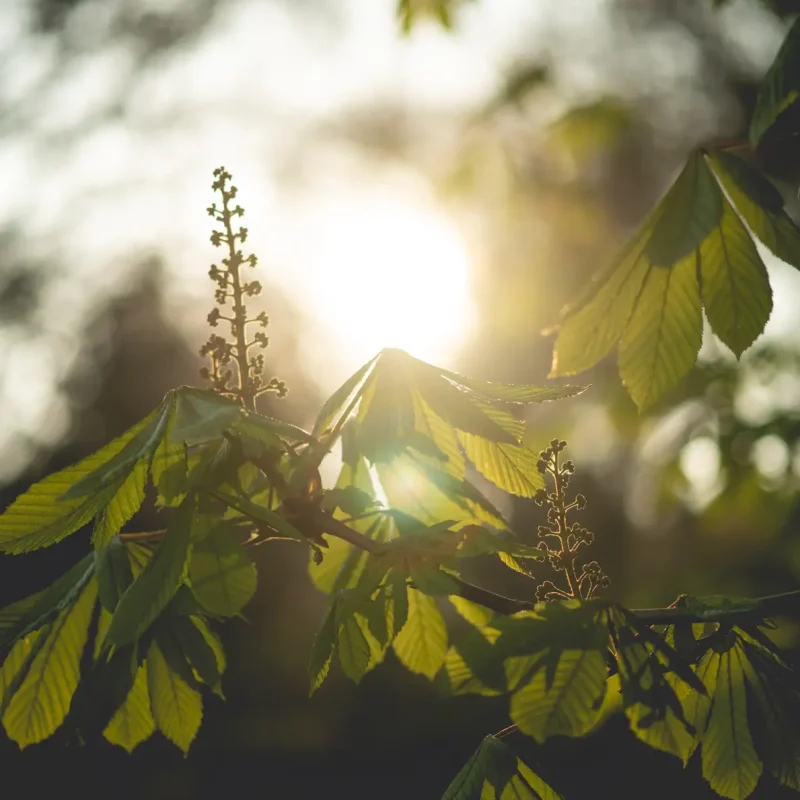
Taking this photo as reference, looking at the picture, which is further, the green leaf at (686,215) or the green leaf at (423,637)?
the green leaf at (423,637)

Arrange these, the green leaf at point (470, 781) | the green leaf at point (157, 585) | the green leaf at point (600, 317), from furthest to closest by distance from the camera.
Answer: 1. the green leaf at point (600, 317)
2. the green leaf at point (470, 781)
3. the green leaf at point (157, 585)

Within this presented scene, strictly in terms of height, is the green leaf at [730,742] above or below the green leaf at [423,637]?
below

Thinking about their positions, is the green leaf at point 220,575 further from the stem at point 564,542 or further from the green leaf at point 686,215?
the green leaf at point 686,215

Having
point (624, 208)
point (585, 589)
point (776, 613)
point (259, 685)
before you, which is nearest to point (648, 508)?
point (624, 208)

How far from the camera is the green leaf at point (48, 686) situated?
54.1 inches

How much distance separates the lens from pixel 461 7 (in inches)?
109

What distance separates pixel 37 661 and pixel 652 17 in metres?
6.03

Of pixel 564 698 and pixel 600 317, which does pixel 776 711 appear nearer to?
pixel 564 698

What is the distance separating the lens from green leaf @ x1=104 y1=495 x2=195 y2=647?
107 centimetres

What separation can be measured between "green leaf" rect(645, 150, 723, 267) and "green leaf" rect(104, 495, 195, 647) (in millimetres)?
868

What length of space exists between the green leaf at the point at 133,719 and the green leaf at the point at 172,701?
1.2 inches

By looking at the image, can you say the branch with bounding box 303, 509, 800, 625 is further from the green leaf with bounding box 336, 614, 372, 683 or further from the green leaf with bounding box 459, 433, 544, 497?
the green leaf with bounding box 459, 433, 544, 497

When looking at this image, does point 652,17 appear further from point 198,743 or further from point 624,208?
point 198,743

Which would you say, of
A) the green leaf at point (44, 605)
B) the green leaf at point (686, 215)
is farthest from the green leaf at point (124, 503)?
the green leaf at point (686, 215)
